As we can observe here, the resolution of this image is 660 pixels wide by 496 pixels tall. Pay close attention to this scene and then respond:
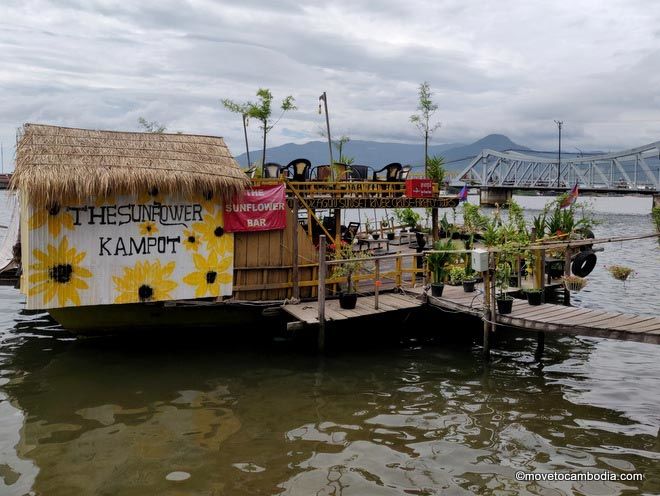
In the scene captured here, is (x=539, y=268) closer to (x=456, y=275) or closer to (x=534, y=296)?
(x=456, y=275)

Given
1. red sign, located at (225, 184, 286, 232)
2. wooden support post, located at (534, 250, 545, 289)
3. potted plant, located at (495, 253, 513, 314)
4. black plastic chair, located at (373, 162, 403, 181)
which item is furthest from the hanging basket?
red sign, located at (225, 184, 286, 232)

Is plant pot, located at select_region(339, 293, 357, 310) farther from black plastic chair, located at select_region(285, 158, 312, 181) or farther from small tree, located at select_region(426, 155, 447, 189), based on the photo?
small tree, located at select_region(426, 155, 447, 189)

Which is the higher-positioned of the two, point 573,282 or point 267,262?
point 267,262

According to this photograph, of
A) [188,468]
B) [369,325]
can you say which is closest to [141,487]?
[188,468]

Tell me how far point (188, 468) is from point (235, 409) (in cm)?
197

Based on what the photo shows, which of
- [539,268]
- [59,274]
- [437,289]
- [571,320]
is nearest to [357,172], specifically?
[437,289]

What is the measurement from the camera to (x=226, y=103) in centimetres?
2806

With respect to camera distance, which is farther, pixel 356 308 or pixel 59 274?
pixel 356 308

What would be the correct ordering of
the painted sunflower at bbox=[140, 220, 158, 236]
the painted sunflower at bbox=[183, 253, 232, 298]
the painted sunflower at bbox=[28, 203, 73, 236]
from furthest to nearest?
the painted sunflower at bbox=[183, 253, 232, 298] < the painted sunflower at bbox=[140, 220, 158, 236] < the painted sunflower at bbox=[28, 203, 73, 236]

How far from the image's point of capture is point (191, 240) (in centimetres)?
1205

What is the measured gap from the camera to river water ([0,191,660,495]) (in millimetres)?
7277

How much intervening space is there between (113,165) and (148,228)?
1.45m

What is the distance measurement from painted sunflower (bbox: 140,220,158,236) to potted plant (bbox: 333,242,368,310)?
3939 mm

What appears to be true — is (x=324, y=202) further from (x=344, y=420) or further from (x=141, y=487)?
(x=141, y=487)
